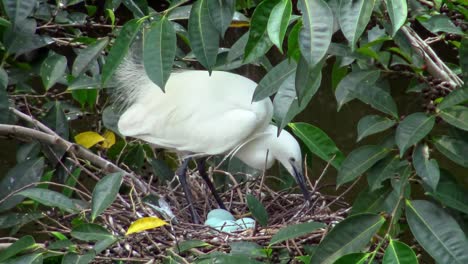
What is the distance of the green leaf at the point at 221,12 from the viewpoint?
139cm

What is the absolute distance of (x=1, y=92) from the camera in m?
2.03

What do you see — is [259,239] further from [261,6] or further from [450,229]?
[261,6]

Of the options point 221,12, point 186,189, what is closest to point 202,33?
point 221,12

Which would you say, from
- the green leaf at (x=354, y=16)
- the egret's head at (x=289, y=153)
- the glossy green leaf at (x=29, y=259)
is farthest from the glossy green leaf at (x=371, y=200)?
the egret's head at (x=289, y=153)

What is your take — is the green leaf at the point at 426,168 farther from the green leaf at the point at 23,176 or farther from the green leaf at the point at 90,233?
the green leaf at the point at 23,176

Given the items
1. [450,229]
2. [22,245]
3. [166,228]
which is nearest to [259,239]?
[166,228]

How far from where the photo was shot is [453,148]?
144 cm

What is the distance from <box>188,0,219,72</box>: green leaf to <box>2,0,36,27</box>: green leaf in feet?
1.78

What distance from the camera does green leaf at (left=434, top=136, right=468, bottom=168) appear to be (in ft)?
4.69

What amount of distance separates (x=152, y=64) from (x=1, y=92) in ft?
2.25

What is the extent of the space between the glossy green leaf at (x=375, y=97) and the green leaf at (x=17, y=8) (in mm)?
697

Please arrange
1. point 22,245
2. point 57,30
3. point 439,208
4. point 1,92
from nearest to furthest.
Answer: point 439,208 < point 22,245 < point 1,92 < point 57,30

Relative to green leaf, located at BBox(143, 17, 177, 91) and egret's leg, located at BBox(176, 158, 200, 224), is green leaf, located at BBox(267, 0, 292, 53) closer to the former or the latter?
green leaf, located at BBox(143, 17, 177, 91)

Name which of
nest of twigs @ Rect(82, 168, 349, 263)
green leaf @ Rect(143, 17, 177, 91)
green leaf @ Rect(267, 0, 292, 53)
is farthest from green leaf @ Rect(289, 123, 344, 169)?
green leaf @ Rect(267, 0, 292, 53)
